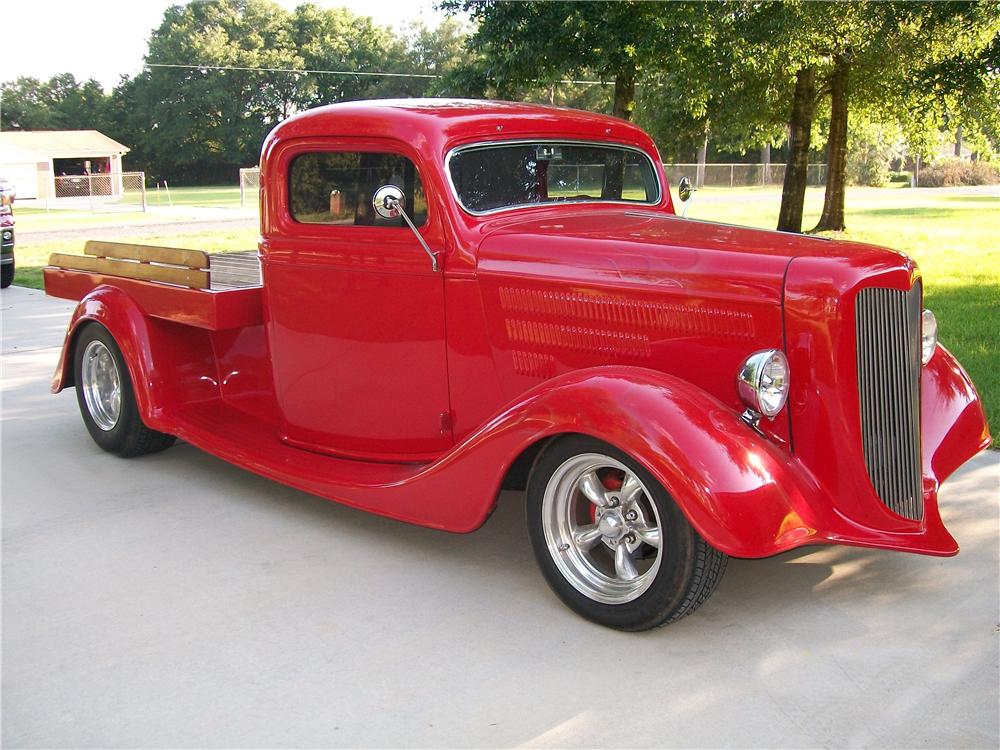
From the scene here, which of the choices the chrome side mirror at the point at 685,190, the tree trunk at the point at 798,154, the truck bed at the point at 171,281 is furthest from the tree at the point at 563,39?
the truck bed at the point at 171,281

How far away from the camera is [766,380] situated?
3188mm

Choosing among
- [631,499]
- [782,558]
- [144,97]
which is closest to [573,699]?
[631,499]

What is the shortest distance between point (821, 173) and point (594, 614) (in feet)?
126

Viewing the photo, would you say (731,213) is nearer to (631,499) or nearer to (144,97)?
(631,499)

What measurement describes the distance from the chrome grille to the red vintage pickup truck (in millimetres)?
11

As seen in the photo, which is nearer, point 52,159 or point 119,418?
point 119,418

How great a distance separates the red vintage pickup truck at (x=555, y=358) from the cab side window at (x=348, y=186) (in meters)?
0.01

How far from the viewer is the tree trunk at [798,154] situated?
1711cm

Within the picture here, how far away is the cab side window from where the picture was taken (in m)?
4.07

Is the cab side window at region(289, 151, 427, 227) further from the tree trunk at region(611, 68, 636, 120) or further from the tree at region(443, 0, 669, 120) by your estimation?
the tree trunk at region(611, 68, 636, 120)

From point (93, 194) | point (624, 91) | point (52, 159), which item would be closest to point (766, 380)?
point (624, 91)

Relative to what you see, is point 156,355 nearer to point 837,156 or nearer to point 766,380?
point 766,380

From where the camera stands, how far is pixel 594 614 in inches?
133

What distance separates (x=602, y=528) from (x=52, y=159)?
51391 mm
